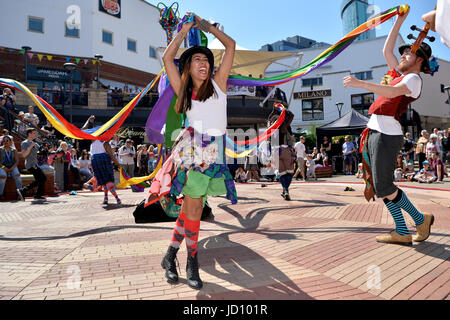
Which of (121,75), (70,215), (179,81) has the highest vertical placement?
(121,75)

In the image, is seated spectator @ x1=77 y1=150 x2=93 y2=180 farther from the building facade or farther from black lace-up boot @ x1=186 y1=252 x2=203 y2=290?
the building facade

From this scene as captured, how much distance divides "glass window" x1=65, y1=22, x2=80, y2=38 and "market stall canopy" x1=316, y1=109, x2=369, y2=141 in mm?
23053

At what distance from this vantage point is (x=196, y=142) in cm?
245

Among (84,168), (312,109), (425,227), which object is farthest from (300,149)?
(312,109)

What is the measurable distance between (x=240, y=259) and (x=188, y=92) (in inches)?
66.0

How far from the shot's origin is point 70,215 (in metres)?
5.62

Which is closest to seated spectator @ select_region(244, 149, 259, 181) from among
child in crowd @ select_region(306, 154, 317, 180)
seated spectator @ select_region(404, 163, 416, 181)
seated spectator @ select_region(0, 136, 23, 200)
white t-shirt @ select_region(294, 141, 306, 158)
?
white t-shirt @ select_region(294, 141, 306, 158)

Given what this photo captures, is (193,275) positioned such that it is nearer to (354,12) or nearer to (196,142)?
(196,142)

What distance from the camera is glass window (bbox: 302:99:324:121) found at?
128ft
